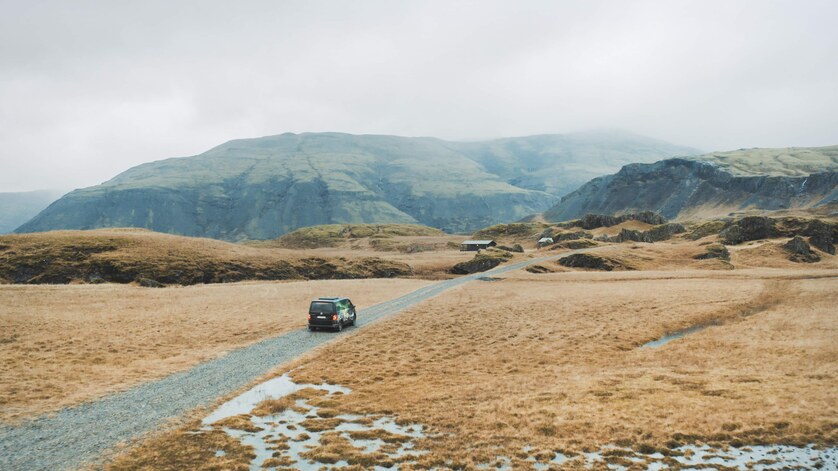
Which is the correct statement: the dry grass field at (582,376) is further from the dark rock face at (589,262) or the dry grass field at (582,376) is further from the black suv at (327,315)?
the dark rock face at (589,262)

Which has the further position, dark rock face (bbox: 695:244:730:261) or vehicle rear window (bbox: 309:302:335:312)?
dark rock face (bbox: 695:244:730:261)

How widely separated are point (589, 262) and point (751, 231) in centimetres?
5148

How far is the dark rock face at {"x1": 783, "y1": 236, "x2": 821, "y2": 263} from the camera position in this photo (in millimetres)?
92500

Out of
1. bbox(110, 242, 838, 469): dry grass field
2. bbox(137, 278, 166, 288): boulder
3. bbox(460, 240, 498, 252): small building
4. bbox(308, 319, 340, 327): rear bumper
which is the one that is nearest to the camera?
bbox(110, 242, 838, 469): dry grass field

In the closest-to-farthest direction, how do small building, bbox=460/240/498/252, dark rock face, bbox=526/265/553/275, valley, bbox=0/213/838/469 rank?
valley, bbox=0/213/838/469
dark rock face, bbox=526/265/553/275
small building, bbox=460/240/498/252

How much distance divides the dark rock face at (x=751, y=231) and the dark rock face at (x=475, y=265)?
6117 cm

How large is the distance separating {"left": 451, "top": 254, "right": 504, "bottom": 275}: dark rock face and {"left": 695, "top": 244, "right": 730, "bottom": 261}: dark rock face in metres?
43.2

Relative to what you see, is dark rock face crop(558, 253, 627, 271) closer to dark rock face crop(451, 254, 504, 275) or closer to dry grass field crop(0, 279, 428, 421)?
dark rock face crop(451, 254, 504, 275)

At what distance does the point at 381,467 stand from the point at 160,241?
9363 centimetres

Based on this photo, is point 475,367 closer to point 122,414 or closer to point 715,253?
point 122,414

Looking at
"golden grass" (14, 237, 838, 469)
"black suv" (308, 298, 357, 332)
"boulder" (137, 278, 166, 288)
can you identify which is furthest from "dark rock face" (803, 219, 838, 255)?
"boulder" (137, 278, 166, 288)

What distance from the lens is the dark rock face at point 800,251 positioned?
92.5 meters

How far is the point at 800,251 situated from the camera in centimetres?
9456

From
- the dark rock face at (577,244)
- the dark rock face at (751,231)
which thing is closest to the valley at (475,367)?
the dark rock face at (751,231)
